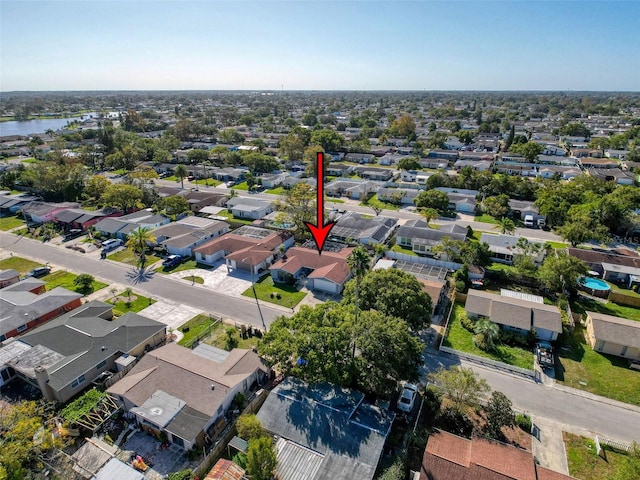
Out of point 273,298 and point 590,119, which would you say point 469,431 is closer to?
point 273,298

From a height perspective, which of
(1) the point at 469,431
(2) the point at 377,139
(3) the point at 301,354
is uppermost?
(2) the point at 377,139

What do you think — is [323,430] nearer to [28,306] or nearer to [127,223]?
[28,306]

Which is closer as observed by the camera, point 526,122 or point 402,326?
point 402,326

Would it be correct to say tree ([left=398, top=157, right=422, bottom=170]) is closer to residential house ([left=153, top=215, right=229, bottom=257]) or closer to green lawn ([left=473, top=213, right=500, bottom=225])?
green lawn ([left=473, top=213, right=500, bottom=225])

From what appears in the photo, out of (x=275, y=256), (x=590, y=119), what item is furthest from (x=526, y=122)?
(x=275, y=256)

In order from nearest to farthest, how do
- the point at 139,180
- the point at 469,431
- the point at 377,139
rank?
1. the point at 469,431
2. the point at 139,180
3. the point at 377,139

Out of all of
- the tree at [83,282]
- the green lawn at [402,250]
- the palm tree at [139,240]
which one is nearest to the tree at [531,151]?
the green lawn at [402,250]

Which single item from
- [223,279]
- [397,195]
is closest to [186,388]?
[223,279]

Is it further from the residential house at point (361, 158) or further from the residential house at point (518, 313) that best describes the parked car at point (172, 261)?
the residential house at point (361, 158)
